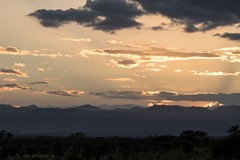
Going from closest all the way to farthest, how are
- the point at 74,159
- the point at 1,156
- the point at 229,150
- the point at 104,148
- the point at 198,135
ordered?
the point at 229,150 → the point at 74,159 → the point at 1,156 → the point at 104,148 → the point at 198,135

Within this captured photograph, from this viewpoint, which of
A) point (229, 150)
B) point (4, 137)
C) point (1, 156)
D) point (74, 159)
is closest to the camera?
point (229, 150)

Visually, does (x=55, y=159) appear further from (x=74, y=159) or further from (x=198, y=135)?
(x=198, y=135)

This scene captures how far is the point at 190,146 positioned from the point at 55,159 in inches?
724

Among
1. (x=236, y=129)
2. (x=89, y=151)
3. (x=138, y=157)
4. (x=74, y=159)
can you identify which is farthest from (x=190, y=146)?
(x=74, y=159)

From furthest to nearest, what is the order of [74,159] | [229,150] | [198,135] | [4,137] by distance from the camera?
[4,137] < [198,135] < [74,159] < [229,150]

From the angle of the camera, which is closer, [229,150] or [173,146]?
[229,150]

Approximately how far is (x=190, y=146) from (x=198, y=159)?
20922 mm

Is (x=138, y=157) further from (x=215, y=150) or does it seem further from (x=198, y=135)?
(x=198, y=135)

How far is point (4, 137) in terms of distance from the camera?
418ft

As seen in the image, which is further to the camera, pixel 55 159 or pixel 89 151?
pixel 89 151

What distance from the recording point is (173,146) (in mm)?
60969

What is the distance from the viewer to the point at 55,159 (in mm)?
47438

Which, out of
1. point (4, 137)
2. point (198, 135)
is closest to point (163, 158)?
point (198, 135)

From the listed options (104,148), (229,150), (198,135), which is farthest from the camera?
(198,135)
